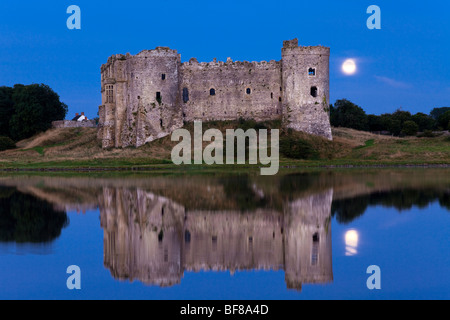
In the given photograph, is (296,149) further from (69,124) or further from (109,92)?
(69,124)

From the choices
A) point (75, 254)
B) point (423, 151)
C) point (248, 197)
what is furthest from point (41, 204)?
point (423, 151)

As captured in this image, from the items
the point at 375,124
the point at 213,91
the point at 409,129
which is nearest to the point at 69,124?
the point at 213,91

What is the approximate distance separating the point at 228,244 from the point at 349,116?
6039 centimetres

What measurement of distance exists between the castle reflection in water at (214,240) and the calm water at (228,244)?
0.09ft

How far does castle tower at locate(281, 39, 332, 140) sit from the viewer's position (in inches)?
1907

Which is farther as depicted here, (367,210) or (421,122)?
(421,122)

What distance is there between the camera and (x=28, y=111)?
211 feet

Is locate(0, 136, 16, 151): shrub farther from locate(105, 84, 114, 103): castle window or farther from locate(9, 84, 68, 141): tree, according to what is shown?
locate(105, 84, 114, 103): castle window

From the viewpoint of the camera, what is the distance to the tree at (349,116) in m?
70.5

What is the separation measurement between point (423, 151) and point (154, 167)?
1980cm

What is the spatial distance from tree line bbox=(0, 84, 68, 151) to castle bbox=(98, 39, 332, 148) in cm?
1493

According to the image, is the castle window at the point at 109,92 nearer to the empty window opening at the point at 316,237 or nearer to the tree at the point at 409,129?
the tree at the point at 409,129

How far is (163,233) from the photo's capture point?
1364 cm
